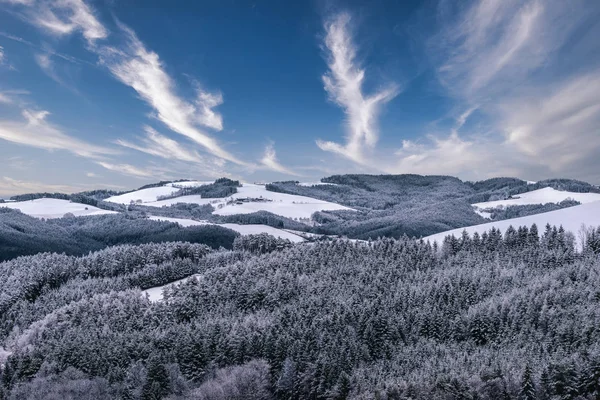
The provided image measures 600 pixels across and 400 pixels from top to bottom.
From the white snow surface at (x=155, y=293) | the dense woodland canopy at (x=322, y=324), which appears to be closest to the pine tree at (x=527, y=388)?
the dense woodland canopy at (x=322, y=324)

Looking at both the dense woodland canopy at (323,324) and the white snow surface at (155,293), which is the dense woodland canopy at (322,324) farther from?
the white snow surface at (155,293)

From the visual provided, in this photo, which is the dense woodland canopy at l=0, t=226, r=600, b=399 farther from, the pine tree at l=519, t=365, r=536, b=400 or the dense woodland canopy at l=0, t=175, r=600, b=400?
the dense woodland canopy at l=0, t=175, r=600, b=400

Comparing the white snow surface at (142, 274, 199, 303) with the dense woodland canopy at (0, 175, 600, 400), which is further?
the white snow surface at (142, 274, 199, 303)

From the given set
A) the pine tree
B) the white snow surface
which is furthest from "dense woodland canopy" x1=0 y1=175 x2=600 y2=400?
the white snow surface

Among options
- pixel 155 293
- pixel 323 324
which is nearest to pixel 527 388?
pixel 323 324

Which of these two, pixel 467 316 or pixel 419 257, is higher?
pixel 419 257

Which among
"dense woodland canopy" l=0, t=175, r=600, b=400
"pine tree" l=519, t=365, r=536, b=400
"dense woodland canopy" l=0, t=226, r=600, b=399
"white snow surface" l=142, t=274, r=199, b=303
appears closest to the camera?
"pine tree" l=519, t=365, r=536, b=400

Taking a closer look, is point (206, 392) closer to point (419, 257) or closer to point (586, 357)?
point (586, 357)

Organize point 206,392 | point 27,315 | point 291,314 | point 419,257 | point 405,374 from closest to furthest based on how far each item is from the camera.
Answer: point 206,392 < point 405,374 < point 291,314 < point 27,315 < point 419,257

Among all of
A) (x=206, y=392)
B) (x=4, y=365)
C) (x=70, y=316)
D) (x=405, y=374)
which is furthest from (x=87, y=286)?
(x=405, y=374)
